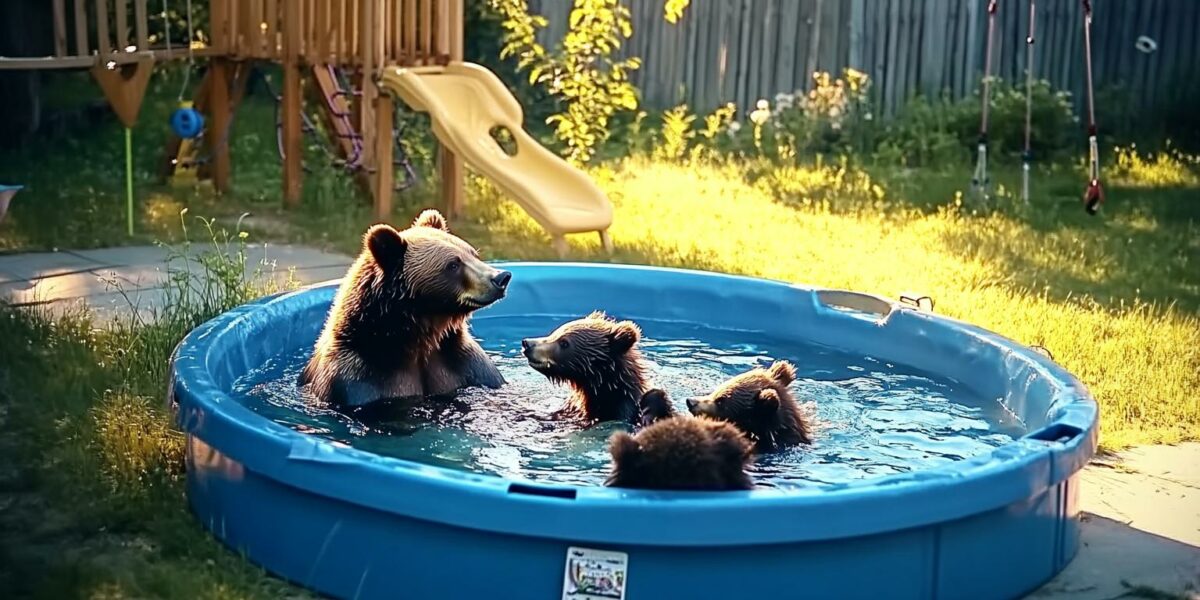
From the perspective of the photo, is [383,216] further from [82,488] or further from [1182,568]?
[1182,568]

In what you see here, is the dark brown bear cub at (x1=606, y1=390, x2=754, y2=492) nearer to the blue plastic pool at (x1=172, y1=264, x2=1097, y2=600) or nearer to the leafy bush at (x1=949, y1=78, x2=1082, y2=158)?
the blue plastic pool at (x1=172, y1=264, x2=1097, y2=600)

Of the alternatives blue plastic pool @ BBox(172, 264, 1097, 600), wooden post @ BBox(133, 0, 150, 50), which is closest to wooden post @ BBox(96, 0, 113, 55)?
wooden post @ BBox(133, 0, 150, 50)

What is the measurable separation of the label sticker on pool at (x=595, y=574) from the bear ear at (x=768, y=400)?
1387mm

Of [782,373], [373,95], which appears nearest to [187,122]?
[373,95]

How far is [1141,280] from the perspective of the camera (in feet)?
31.9

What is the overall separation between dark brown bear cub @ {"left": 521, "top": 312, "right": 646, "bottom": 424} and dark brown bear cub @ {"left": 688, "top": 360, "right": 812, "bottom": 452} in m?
0.55

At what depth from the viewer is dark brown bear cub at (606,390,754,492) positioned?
4406mm

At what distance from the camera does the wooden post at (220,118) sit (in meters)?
12.0

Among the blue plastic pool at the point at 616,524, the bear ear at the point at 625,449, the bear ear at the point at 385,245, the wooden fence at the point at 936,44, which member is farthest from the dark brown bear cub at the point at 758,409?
the wooden fence at the point at 936,44

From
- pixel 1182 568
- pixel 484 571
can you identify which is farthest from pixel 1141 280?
pixel 484 571

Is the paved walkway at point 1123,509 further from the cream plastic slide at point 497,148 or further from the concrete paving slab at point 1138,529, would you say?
the cream plastic slide at point 497,148

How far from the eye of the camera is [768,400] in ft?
17.7

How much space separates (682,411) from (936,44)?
10464mm

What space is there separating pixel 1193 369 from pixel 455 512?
4.95 meters
